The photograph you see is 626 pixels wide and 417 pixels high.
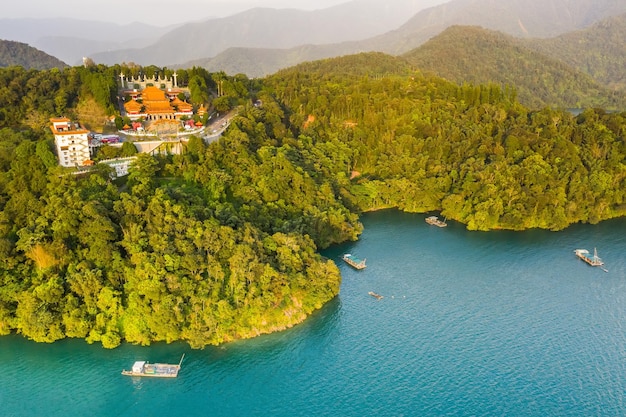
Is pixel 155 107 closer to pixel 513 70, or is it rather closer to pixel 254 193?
pixel 254 193

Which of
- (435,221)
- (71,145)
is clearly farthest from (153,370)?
(435,221)

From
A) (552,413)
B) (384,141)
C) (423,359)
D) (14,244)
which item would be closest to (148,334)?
(14,244)

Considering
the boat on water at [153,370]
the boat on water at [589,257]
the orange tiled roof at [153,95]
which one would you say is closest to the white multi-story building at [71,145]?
the orange tiled roof at [153,95]

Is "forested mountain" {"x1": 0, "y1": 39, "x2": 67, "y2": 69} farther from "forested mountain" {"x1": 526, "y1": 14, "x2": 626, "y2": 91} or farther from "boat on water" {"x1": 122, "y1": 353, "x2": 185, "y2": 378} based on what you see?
"forested mountain" {"x1": 526, "y1": 14, "x2": 626, "y2": 91}

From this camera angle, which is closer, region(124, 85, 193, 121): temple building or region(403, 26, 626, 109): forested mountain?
region(124, 85, 193, 121): temple building

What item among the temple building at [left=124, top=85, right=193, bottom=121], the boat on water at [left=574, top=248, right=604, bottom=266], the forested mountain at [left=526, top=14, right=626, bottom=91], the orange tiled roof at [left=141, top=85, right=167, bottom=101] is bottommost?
the boat on water at [left=574, top=248, right=604, bottom=266]

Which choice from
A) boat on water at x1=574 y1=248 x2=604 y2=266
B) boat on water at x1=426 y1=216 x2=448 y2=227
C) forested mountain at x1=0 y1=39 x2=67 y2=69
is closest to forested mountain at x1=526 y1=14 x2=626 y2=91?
boat on water at x1=426 y1=216 x2=448 y2=227
